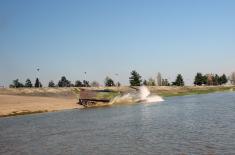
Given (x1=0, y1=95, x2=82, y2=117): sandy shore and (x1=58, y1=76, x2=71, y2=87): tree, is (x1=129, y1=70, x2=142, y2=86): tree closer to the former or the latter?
(x1=58, y1=76, x2=71, y2=87): tree

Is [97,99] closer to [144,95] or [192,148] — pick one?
[144,95]

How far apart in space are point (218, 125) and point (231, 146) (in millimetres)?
11961

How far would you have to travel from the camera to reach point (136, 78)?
188 metres

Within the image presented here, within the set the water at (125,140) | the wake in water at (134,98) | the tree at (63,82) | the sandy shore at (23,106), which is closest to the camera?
the water at (125,140)

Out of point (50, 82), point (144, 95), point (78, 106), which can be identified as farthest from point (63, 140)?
point (50, 82)

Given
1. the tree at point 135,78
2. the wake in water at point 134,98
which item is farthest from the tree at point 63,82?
the wake in water at point 134,98

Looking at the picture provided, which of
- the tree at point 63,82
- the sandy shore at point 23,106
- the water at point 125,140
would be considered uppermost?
the tree at point 63,82

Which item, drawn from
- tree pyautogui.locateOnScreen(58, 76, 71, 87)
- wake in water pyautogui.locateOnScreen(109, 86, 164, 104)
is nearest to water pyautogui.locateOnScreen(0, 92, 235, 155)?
wake in water pyautogui.locateOnScreen(109, 86, 164, 104)

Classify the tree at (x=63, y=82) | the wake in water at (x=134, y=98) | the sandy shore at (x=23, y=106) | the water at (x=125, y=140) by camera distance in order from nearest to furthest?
the water at (x=125, y=140) < the sandy shore at (x=23, y=106) < the wake in water at (x=134, y=98) < the tree at (x=63, y=82)

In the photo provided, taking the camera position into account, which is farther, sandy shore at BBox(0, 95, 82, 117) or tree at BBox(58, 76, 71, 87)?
tree at BBox(58, 76, 71, 87)

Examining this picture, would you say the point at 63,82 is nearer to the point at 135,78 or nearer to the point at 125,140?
the point at 135,78

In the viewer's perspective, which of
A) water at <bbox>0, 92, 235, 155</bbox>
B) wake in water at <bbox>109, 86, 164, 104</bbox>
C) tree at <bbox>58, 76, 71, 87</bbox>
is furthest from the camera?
tree at <bbox>58, 76, 71, 87</bbox>

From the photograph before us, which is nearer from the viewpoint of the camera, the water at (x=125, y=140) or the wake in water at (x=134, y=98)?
the water at (x=125, y=140)

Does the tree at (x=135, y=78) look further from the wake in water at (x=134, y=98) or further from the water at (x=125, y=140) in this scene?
the water at (x=125, y=140)
